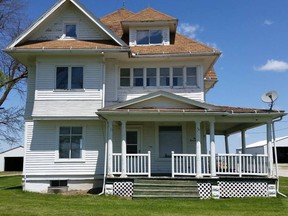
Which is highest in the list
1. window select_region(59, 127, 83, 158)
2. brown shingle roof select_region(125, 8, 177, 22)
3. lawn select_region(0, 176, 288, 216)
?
brown shingle roof select_region(125, 8, 177, 22)

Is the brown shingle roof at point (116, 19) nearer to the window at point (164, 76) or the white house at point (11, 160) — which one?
the window at point (164, 76)

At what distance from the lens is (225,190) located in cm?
1623

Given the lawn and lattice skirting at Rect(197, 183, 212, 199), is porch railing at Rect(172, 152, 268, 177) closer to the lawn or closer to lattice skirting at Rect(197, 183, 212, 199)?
lattice skirting at Rect(197, 183, 212, 199)

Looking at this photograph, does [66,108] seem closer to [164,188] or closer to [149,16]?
[164,188]

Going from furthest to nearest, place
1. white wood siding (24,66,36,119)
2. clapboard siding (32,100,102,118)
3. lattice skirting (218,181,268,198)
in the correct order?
white wood siding (24,66,36,119)
clapboard siding (32,100,102,118)
lattice skirting (218,181,268,198)

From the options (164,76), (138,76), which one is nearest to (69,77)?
(138,76)

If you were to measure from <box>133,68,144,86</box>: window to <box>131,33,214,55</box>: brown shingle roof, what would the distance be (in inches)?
38.6

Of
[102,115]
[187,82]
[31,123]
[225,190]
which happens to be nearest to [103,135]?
[102,115]

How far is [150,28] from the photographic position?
20203mm

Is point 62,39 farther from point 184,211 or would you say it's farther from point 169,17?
point 184,211

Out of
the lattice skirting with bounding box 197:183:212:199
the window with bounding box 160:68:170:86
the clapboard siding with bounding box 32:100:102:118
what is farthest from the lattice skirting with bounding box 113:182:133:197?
the window with bounding box 160:68:170:86

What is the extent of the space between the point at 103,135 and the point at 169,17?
23.6 feet

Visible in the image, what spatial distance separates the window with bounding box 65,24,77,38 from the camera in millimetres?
19053

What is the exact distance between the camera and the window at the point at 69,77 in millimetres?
18062
